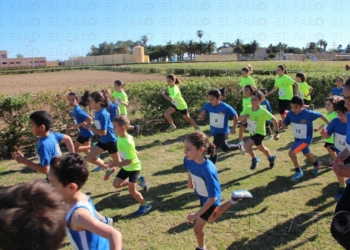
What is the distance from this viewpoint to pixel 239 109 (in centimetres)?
1194

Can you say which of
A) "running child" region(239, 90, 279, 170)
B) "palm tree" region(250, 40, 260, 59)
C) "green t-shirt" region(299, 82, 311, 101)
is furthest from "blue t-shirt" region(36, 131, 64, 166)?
"palm tree" region(250, 40, 260, 59)

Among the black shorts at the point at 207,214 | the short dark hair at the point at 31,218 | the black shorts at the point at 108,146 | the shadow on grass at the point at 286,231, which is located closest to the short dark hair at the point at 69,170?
the short dark hair at the point at 31,218

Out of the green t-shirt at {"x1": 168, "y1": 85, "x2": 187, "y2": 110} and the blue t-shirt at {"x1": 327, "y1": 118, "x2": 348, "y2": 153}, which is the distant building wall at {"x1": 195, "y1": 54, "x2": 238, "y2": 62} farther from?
the blue t-shirt at {"x1": 327, "y1": 118, "x2": 348, "y2": 153}

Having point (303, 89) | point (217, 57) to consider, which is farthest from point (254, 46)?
point (303, 89)

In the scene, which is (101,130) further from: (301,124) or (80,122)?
(301,124)

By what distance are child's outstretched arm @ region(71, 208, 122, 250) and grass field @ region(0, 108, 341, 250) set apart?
2.00 meters

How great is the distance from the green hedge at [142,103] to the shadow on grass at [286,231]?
590 cm

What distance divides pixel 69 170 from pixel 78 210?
0.33 metres

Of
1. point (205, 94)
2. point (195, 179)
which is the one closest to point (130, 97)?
point (205, 94)

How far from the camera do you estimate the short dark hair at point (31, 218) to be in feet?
3.98

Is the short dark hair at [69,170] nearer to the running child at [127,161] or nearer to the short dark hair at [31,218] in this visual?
the short dark hair at [31,218]

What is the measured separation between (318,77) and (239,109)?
14.6 feet

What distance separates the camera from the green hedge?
7.88 metres

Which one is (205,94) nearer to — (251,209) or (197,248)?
(251,209)
